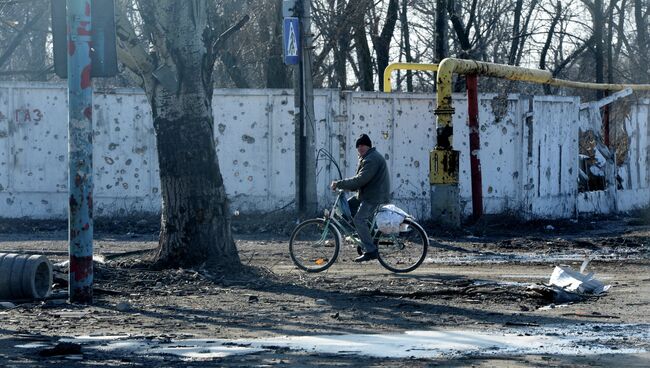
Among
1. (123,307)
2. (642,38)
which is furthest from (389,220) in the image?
(642,38)

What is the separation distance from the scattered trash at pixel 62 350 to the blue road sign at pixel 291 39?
12.3 meters

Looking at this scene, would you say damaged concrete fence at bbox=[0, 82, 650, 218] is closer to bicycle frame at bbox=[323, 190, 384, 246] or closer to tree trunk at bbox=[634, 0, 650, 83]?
bicycle frame at bbox=[323, 190, 384, 246]

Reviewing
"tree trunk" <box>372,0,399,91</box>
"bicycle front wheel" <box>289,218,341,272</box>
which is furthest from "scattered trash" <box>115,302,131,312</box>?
"tree trunk" <box>372,0,399,91</box>

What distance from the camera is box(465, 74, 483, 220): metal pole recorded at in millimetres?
21281

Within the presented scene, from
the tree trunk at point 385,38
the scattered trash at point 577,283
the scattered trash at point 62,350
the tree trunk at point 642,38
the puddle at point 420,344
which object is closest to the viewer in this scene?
the scattered trash at point 62,350

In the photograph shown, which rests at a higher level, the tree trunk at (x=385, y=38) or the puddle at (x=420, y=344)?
the tree trunk at (x=385, y=38)

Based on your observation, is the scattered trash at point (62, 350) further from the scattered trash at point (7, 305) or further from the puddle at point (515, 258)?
the puddle at point (515, 258)

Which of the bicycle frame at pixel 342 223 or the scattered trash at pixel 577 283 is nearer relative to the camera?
the scattered trash at pixel 577 283

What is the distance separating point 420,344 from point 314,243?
6.00 metres

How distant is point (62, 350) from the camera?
26.2 ft

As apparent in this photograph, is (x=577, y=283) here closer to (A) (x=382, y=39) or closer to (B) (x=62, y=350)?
(B) (x=62, y=350)

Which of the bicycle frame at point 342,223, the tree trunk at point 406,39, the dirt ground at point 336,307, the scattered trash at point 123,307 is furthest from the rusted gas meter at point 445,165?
the tree trunk at point 406,39

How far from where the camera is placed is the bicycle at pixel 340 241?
14.5m

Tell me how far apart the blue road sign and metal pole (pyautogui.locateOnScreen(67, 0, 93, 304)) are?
940 cm
